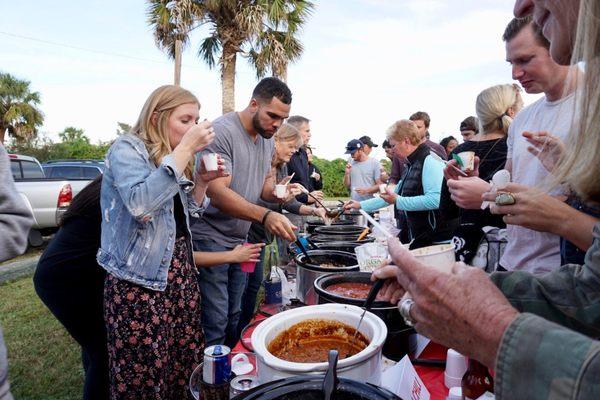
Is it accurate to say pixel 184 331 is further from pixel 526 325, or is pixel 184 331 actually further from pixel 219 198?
pixel 526 325

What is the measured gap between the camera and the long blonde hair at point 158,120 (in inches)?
86.7

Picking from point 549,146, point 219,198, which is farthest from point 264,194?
point 549,146

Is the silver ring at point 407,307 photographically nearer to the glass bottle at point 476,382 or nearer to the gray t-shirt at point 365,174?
the glass bottle at point 476,382

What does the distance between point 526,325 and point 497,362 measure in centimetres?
8

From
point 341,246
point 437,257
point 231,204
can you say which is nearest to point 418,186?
point 341,246

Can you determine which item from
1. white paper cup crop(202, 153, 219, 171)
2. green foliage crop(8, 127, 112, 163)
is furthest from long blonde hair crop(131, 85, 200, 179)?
green foliage crop(8, 127, 112, 163)

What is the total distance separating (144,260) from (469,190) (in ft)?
5.84

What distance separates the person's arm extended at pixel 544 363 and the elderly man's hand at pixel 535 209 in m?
1.08

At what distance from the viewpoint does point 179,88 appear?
7.76 feet

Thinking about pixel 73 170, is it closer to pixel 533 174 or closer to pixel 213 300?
pixel 213 300

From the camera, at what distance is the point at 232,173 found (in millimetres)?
3047

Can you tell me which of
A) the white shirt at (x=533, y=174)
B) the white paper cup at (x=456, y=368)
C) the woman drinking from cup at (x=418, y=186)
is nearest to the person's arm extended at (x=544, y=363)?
the white paper cup at (x=456, y=368)

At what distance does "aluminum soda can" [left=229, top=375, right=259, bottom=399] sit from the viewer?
1.28m

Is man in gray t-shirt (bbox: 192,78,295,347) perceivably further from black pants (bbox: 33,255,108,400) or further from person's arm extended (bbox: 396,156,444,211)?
person's arm extended (bbox: 396,156,444,211)
